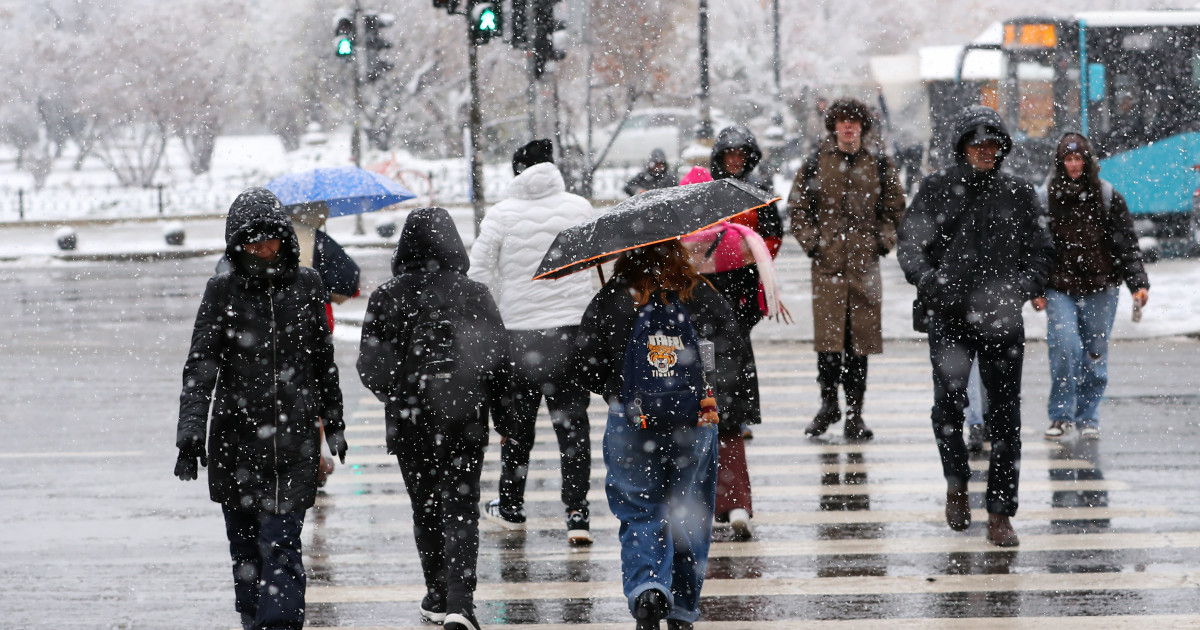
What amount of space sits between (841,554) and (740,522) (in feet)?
1.69

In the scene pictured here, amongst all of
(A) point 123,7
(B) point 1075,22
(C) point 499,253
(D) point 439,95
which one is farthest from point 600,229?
(A) point 123,7

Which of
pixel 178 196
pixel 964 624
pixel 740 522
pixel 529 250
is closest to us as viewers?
pixel 964 624

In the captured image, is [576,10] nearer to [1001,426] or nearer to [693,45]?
[1001,426]

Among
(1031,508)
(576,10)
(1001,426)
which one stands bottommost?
(1031,508)

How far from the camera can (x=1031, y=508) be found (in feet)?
23.0

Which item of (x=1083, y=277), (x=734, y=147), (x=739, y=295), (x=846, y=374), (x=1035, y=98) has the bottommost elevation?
(x=846, y=374)

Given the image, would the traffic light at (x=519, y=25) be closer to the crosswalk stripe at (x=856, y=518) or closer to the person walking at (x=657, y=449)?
the crosswalk stripe at (x=856, y=518)

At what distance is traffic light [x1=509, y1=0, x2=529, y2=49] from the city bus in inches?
429

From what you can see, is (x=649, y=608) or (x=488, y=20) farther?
(x=488, y=20)

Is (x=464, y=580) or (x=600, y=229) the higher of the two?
(x=600, y=229)

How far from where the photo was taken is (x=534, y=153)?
6.90 metres

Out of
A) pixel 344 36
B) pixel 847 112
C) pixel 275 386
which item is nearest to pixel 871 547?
pixel 847 112

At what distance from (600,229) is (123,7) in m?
48.7

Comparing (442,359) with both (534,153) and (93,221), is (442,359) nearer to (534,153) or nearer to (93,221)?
(534,153)
